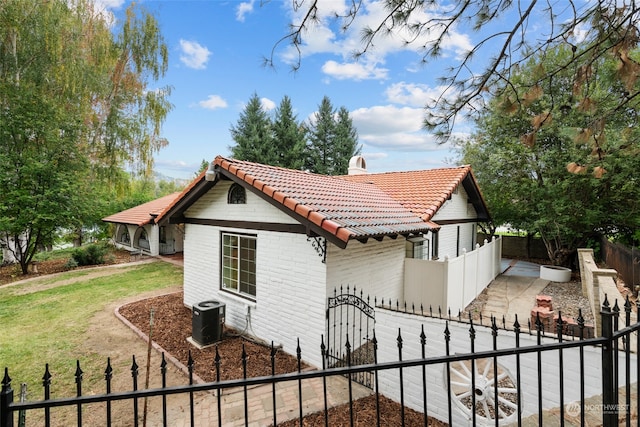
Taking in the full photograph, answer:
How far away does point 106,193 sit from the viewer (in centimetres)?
1964

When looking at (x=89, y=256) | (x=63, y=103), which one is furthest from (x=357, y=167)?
(x=89, y=256)

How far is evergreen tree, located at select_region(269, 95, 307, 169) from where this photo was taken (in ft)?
91.3

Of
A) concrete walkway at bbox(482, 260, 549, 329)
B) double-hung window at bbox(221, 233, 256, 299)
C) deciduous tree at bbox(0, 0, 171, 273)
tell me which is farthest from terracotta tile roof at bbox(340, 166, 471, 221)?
deciduous tree at bbox(0, 0, 171, 273)

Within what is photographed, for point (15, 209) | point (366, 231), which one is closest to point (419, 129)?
point (366, 231)

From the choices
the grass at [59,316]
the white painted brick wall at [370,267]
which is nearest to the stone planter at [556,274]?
the white painted brick wall at [370,267]

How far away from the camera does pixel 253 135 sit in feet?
88.5

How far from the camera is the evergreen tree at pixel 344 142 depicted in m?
30.6

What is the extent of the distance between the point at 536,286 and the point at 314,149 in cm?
2335

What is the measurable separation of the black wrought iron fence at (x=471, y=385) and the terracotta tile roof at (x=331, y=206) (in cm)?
214

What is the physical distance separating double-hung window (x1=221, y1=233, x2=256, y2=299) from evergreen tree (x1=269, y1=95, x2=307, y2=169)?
2061 cm

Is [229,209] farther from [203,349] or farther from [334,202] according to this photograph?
[203,349]

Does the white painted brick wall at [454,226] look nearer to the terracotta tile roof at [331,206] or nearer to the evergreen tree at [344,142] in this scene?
the terracotta tile roof at [331,206]

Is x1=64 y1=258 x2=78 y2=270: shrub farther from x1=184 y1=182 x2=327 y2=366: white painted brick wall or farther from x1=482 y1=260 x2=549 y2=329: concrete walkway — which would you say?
x1=482 y1=260 x2=549 y2=329: concrete walkway

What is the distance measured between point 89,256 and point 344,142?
22.9m
